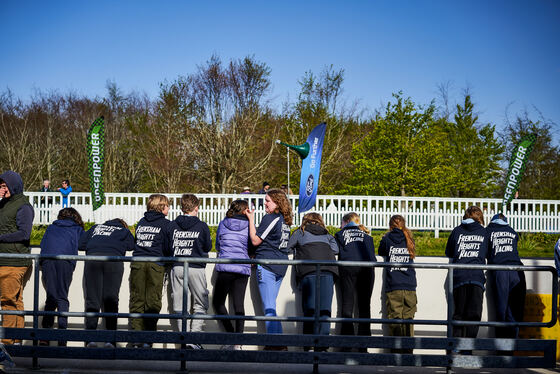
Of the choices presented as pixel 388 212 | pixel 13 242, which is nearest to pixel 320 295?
pixel 13 242

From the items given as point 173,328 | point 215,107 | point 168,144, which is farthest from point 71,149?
point 173,328

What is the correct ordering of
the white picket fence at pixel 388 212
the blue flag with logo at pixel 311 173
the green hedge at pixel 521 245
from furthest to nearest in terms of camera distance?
1. the white picket fence at pixel 388 212
2. the green hedge at pixel 521 245
3. the blue flag with logo at pixel 311 173

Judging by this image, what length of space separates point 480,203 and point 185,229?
54.1 ft

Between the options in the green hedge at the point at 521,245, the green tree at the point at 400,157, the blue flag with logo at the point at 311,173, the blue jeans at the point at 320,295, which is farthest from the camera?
the green tree at the point at 400,157

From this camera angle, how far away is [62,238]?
667 centimetres

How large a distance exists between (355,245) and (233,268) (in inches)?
58.6

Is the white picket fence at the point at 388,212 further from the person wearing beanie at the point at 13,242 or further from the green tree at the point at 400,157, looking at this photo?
the person wearing beanie at the point at 13,242

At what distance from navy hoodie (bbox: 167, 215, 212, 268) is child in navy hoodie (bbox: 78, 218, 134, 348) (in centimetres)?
64

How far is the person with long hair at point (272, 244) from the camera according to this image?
21.2 ft

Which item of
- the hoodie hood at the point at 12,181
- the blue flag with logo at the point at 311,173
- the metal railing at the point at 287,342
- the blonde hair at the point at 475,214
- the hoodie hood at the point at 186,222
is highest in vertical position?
the blue flag with logo at the point at 311,173

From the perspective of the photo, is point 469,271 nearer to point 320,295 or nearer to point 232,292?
point 320,295

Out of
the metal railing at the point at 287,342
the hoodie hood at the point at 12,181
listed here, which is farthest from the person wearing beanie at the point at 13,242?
the metal railing at the point at 287,342

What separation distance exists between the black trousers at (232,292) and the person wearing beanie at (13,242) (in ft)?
7.52

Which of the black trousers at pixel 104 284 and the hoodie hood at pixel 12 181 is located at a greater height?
the hoodie hood at pixel 12 181
